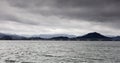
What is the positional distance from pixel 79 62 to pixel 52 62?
7.44m

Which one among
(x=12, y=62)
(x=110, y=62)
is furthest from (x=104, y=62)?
(x=12, y=62)

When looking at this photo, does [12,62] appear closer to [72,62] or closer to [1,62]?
[1,62]

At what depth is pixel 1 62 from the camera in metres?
53.2

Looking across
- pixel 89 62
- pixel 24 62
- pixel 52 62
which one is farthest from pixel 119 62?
pixel 24 62

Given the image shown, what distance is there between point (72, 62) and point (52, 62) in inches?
216

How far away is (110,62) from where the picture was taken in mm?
55094

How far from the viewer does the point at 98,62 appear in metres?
55.2

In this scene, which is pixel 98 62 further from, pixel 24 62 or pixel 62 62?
pixel 24 62

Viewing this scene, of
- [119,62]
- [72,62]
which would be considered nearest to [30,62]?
[72,62]

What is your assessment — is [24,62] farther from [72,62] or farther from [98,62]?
[98,62]

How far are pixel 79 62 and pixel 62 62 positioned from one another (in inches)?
188

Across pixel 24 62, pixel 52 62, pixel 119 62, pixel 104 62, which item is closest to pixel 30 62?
pixel 24 62

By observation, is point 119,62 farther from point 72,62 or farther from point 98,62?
point 72,62

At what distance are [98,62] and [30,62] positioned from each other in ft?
61.3
